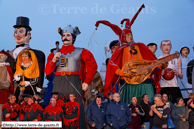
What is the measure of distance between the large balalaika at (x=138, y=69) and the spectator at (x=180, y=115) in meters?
0.91

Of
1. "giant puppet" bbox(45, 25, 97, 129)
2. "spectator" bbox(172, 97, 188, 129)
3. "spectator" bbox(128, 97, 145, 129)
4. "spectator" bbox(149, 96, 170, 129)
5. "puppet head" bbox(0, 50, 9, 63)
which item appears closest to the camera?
"spectator" bbox(149, 96, 170, 129)

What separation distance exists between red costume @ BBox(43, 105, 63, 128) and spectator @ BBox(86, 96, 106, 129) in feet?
1.65

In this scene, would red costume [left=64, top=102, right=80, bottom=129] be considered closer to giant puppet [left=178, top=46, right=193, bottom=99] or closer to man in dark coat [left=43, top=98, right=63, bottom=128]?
man in dark coat [left=43, top=98, right=63, bottom=128]

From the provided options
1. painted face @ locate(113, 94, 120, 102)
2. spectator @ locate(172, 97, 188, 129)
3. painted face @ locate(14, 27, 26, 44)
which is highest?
painted face @ locate(14, 27, 26, 44)

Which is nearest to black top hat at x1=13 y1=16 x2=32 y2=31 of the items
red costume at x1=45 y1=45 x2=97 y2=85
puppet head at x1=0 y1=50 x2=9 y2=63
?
puppet head at x1=0 y1=50 x2=9 y2=63

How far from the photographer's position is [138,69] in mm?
4918

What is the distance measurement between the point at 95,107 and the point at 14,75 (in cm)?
202

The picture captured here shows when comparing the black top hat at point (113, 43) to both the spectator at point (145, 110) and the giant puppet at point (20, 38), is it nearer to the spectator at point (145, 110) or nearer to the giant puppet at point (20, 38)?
the giant puppet at point (20, 38)

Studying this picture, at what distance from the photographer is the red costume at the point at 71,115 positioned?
4.70 meters

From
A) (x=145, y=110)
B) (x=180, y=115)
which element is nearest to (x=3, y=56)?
(x=145, y=110)

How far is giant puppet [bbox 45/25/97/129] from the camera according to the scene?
4906 mm

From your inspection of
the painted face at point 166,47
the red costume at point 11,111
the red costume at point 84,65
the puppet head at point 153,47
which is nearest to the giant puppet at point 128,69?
the red costume at point 84,65

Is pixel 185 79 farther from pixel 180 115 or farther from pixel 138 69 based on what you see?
pixel 138 69

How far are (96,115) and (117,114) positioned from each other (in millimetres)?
396
